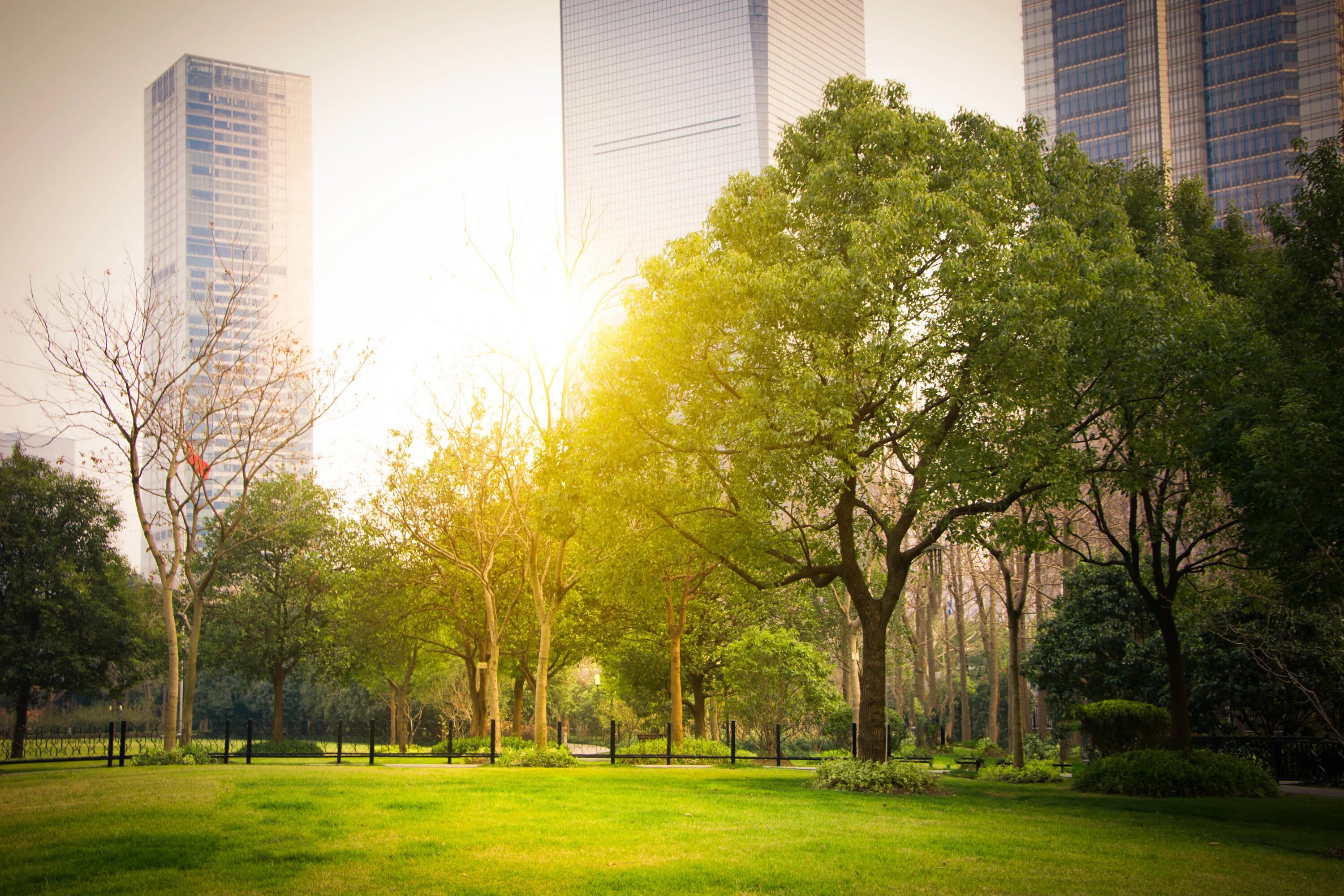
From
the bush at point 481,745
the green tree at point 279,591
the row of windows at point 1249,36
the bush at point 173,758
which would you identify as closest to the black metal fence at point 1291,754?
the bush at point 481,745

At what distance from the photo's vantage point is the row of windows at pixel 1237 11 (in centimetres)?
11662

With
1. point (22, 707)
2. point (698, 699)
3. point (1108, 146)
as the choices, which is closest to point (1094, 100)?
point (1108, 146)

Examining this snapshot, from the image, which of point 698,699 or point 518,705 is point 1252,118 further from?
point 518,705

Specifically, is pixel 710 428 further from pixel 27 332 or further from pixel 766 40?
pixel 766 40

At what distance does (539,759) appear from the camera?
22844 mm

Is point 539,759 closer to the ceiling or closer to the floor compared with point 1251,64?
closer to the floor

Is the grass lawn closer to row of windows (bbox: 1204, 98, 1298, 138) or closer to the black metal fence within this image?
the black metal fence

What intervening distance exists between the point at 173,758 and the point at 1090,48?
140 m

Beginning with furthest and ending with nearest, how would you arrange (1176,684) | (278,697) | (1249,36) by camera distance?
1. (1249,36)
2. (278,697)
3. (1176,684)

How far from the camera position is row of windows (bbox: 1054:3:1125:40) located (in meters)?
125

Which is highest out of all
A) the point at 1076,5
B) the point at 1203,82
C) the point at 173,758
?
the point at 1076,5

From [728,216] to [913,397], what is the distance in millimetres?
5393

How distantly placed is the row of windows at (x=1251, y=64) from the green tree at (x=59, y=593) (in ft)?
437

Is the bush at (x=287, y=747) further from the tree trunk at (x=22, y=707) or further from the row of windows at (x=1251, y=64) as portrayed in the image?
the row of windows at (x=1251, y=64)
